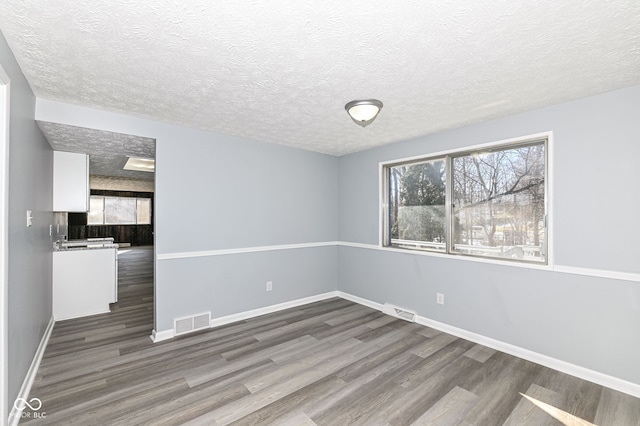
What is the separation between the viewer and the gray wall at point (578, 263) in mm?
2350

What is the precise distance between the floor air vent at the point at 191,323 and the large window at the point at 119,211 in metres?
8.79

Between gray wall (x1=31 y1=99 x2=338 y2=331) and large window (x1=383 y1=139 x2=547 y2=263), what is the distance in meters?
1.23

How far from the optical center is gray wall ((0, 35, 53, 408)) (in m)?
1.90

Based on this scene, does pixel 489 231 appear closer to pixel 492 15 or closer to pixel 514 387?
pixel 514 387

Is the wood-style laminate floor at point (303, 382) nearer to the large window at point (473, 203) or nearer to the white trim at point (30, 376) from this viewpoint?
the white trim at point (30, 376)

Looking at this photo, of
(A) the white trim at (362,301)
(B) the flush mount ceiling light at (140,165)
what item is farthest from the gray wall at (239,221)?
(B) the flush mount ceiling light at (140,165)

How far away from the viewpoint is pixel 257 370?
8.70ft

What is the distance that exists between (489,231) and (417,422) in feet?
7.17

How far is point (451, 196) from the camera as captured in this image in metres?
3.62

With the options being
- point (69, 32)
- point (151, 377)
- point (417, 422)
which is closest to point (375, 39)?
point (69, 32)

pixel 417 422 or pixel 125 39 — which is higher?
pixel 125 39

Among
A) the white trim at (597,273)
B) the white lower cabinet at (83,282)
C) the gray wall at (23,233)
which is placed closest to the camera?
the gray wall at (23,233)

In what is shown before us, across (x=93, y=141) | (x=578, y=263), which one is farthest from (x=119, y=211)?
(x=578, y=263)

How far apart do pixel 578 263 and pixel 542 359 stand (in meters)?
0.98
